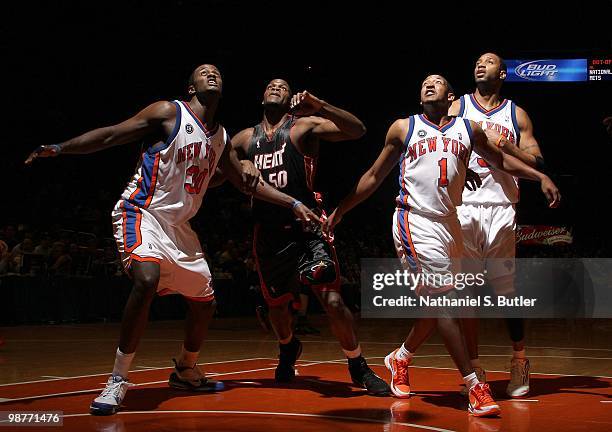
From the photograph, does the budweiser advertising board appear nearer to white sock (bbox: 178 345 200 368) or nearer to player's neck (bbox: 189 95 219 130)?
white sock (bbox: 178 345 200 368)

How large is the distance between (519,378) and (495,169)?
146cm

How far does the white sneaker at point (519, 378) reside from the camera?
5486 mm

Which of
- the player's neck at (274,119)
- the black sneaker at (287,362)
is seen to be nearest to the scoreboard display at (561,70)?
the player's neck at (274,119)

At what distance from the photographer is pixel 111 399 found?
461 centimetres

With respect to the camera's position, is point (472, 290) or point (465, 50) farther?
point (465, 50)

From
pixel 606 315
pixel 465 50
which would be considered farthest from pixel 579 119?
pixel 606 315

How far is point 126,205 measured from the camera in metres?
5.10

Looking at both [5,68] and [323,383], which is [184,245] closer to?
[323,383]

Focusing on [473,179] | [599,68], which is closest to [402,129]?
[473,179]

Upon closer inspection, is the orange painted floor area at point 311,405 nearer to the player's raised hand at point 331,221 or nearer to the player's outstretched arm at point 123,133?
the player's raised hand at point 331,221

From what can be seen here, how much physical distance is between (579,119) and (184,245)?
90.6 feet

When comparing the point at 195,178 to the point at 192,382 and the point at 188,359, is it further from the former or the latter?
the point at 192,382

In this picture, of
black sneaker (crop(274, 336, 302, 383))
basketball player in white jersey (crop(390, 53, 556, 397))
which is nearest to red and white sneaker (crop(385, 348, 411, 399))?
basketball player in white jersey (crop(390, 53, 556, 397))

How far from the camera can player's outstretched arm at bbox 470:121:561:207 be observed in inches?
205
